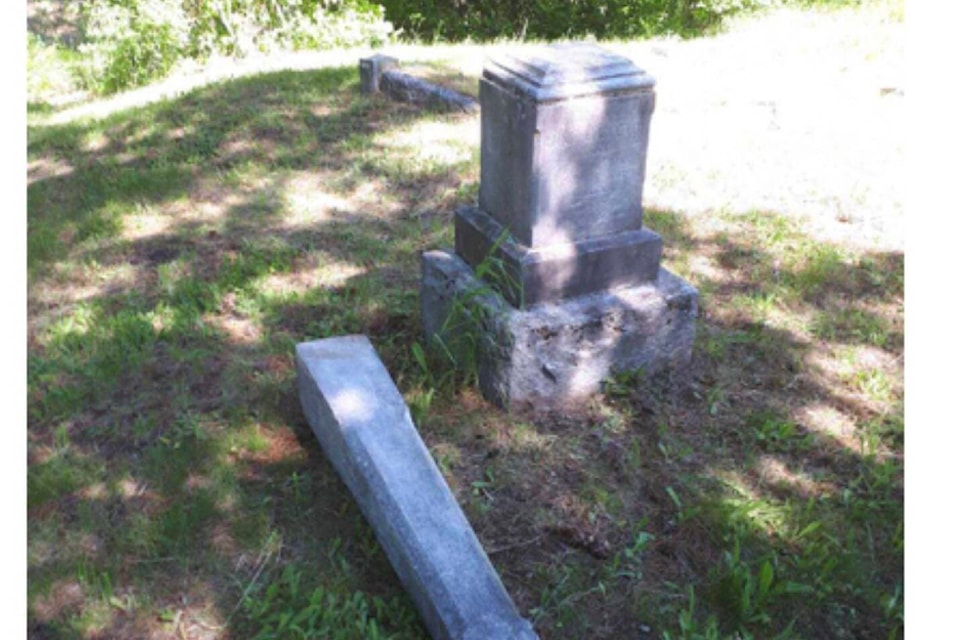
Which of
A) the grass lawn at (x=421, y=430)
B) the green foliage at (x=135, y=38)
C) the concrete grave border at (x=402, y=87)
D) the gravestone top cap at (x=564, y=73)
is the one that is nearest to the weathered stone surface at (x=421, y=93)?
the concrete grave border at (x=402, y=87)

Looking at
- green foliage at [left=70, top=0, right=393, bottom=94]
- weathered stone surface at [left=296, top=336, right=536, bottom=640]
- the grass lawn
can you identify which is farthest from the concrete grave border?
green foliage at [left=70, top=0, right=393, bottom=94]

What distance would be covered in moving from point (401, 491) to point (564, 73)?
60.3 inches

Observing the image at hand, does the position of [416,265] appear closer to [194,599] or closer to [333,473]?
[333,473]

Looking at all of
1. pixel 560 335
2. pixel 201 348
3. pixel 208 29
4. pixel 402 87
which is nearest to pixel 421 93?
pixel 402 87

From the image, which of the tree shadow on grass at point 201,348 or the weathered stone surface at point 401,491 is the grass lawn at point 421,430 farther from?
the weathered stone surface at point 401,491

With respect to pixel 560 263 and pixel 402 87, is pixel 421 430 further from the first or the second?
pixel 402 87

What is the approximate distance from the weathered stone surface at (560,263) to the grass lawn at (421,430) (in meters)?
0.43

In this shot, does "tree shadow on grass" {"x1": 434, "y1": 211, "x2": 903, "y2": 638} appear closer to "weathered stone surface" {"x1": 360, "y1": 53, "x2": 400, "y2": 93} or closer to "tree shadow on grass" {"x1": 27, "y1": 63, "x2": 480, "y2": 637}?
"tree shadow on grass" {"x1": 27, "y1": 63, "x2": 480, "y2": 637}

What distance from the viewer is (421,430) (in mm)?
3244

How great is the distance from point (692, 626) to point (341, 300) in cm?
219

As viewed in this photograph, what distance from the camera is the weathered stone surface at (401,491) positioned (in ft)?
7.80

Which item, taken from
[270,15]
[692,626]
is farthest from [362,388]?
[270,15]

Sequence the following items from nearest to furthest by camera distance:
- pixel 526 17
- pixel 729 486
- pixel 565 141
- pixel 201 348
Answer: pixel 729 486, pixel 565 141, pixel 201 348, pixel 526 17

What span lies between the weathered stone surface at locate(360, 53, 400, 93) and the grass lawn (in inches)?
67.8
